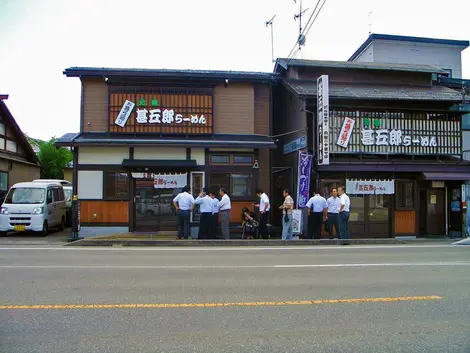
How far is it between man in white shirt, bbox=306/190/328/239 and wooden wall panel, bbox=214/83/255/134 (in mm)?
4243

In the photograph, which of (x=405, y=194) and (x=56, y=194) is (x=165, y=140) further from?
(x=405, y=194)

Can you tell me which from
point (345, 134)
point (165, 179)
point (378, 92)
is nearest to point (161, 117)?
point (165, 179)

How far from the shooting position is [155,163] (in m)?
15.1

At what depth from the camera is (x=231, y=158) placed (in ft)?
52.0

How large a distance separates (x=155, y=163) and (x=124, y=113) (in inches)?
93.6

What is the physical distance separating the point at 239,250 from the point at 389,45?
18458 millimetres

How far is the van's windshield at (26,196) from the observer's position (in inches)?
614

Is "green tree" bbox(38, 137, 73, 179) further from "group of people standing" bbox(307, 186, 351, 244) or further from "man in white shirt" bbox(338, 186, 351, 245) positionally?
"man in white shirt" bbox(338, 186, 351, 245)

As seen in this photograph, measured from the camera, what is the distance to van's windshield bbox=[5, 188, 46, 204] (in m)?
15.6

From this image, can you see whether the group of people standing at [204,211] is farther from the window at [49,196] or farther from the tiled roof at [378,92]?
the window at [49,196]

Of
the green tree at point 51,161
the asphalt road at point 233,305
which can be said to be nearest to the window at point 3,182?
the asphalt road at point 233,305

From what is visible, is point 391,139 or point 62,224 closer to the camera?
point 391,139

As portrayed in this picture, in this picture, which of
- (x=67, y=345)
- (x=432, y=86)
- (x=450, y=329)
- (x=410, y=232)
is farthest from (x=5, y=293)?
(x=432, y=86)

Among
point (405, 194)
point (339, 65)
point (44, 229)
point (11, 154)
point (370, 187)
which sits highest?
point (339, 65)
